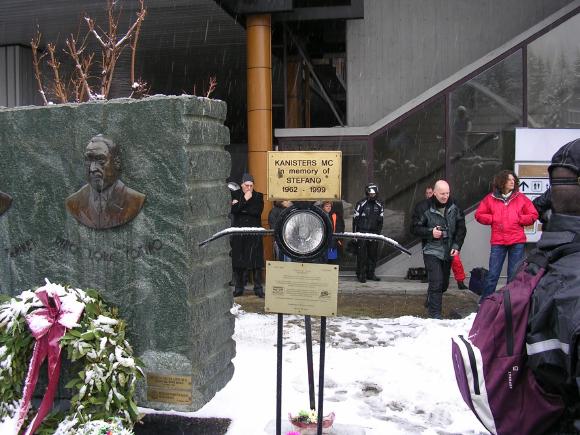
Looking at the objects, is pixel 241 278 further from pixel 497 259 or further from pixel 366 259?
pixel 497 259

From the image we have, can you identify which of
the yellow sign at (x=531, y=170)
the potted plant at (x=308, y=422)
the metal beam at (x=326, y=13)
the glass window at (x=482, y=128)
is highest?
the metal beam at (x=326, y=13)

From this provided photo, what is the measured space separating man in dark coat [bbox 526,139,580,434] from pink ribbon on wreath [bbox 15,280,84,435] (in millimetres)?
2756

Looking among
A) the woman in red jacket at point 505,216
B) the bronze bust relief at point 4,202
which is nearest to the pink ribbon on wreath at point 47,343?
the bronze bust relief at point 4,202

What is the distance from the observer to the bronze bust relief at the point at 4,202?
4.30 m

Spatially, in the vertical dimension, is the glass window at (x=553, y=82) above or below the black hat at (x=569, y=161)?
above

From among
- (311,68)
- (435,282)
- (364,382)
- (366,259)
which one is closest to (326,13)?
(311,68)

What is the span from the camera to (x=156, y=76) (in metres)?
19.1

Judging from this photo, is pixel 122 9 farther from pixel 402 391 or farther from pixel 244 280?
pixel 402 391

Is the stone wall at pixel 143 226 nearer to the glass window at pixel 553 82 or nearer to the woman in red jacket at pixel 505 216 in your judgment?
the woman in red jacket at pixel 505 216

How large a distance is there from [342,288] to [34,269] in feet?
21.6

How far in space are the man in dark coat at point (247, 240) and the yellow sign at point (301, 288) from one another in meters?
5.63

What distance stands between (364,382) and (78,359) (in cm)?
250

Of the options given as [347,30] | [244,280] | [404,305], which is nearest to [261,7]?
[347,30]

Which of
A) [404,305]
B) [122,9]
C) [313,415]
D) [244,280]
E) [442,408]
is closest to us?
[313,415]
